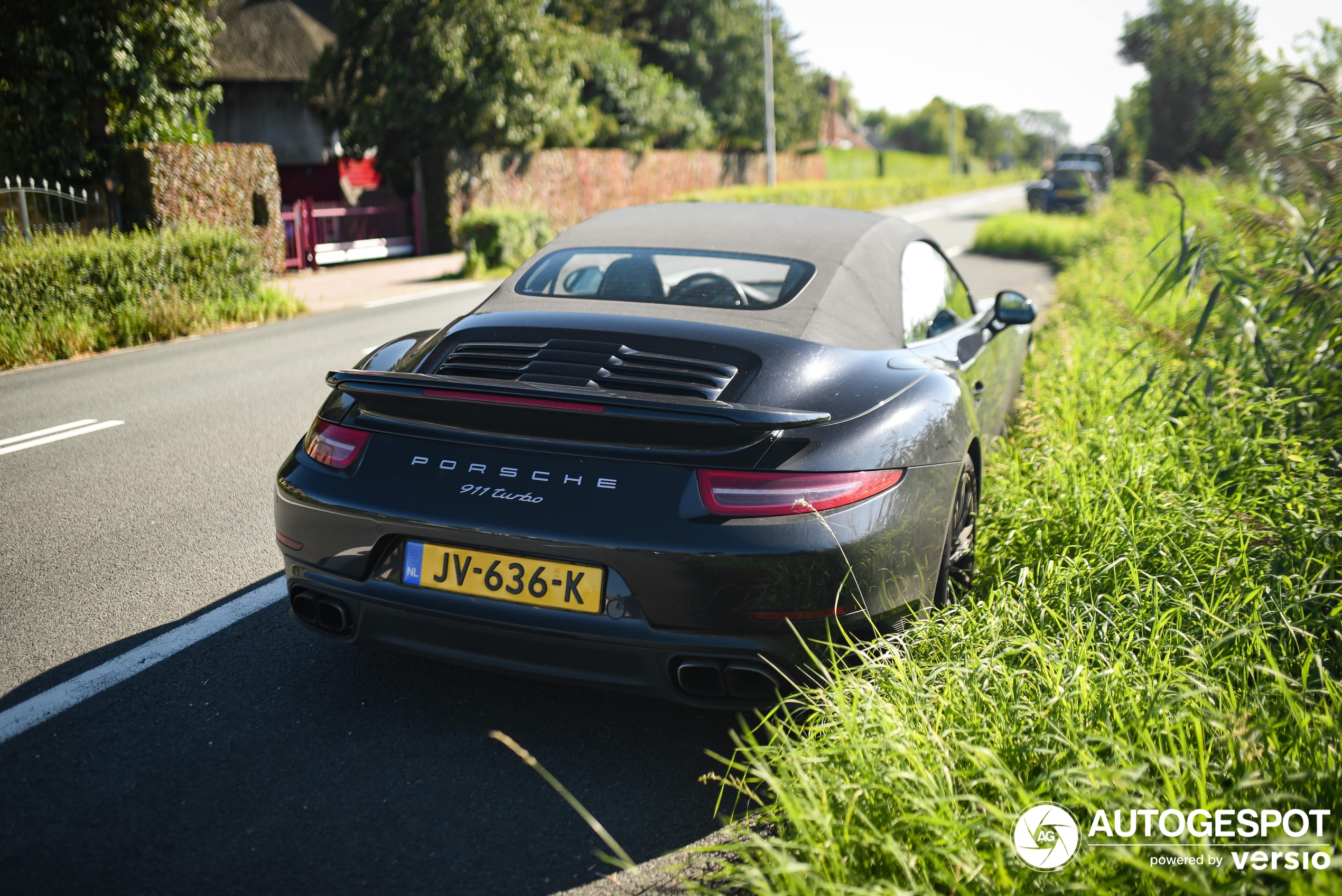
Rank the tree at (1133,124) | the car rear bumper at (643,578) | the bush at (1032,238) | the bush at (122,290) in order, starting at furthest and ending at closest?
1. the tree at (1133,124)
2. the bush at (1032,238)
3. the bush at (122,290)
4. the car rear bumper at (643,578)

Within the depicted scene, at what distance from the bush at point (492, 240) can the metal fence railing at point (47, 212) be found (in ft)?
20.6

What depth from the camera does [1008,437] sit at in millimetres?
5281

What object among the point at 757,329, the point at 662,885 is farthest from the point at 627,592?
the point at 757,329

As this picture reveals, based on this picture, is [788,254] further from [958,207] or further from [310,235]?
[958,207]

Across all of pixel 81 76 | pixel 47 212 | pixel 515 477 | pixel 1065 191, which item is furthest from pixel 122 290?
pixel 1065 191

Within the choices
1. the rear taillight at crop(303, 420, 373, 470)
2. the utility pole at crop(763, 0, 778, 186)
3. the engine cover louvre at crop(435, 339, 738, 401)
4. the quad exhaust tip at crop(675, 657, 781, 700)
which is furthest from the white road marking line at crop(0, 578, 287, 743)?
the utility pole at crop(763, 0, 778, 186)

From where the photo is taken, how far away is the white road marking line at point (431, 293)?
48.4 feet

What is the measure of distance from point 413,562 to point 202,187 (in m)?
15.0

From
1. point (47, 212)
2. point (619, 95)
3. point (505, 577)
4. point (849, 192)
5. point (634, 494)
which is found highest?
point (619, 95)

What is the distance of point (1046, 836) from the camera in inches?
82.8

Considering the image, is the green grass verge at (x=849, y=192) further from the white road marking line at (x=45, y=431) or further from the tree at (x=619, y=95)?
the white road marking line at (x=45, y=431)

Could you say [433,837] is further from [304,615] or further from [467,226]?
[467,226]

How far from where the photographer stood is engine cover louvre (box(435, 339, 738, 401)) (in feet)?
9.61

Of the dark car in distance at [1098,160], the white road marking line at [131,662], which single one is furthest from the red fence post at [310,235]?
the dark car in distance at [1098,160]
